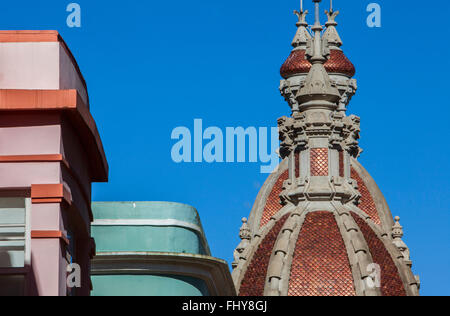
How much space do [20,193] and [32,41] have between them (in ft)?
9.50

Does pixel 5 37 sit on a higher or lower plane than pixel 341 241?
lower

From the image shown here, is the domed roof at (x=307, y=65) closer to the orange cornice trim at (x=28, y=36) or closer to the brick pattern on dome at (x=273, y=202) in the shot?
the brick pattern on dome at (x=273, y=202)

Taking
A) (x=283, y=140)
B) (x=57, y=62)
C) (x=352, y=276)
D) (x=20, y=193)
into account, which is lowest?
(x=20, y=193)

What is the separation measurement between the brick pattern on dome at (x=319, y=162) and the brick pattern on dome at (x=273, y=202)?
10536 mm

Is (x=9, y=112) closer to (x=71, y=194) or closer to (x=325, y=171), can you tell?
(x=71, y=194)

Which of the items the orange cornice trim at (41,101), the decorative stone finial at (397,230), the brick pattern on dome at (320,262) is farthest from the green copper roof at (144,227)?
the decorative stone finial at (397,230)

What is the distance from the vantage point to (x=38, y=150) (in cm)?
3347

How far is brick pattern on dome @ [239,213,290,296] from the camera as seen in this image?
306 feet

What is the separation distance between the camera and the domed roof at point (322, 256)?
3605 inches

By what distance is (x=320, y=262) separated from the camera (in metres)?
92.8

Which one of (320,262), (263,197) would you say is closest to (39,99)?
(320,262)

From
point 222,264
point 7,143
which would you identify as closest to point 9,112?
point 7,143

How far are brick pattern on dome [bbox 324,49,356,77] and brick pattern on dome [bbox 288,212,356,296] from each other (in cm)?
2152

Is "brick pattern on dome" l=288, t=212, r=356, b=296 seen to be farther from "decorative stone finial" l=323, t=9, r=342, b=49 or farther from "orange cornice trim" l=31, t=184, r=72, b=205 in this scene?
"orange cornice trim" l=31, t=184, r=72, b=205
